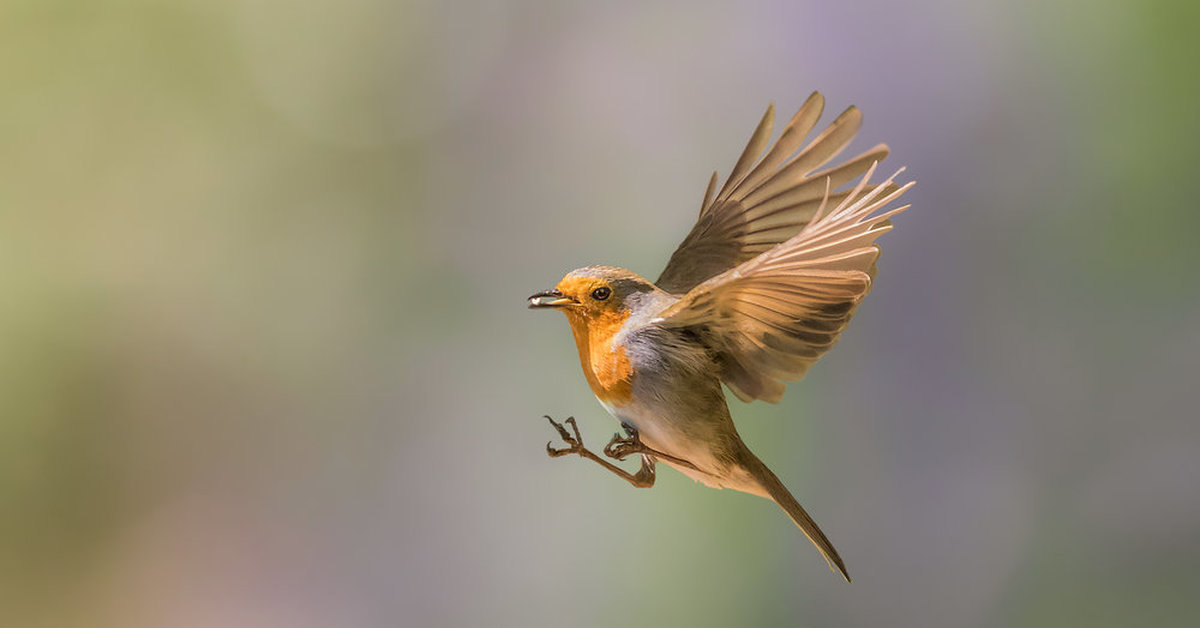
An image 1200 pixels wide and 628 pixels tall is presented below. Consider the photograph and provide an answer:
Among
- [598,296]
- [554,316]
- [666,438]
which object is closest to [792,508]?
[666,438]

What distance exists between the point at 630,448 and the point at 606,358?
2.9 inches

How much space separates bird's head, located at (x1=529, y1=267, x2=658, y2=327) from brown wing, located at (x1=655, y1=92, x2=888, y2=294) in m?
0.12

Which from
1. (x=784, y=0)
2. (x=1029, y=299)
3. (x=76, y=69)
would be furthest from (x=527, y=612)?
(x=76, y=69)

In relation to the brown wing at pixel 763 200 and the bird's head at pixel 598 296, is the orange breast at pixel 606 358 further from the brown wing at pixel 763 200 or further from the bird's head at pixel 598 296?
the brown wing at pixel 763 200

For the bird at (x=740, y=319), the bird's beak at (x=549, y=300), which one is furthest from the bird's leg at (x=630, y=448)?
the bird's beak at (x=549, y=300)

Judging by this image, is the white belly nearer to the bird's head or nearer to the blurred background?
the bird's head

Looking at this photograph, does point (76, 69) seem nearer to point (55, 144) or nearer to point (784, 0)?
point (55, 144)

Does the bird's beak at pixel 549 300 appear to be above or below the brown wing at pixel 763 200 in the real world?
below

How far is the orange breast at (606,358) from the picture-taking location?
706 millimetres

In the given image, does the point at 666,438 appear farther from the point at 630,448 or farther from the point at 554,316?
the point at 554,316

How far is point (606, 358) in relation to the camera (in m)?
0.71

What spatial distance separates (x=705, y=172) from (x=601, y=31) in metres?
0.30

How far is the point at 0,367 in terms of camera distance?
1.65 m

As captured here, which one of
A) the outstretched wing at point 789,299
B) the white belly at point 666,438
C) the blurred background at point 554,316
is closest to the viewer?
the outstretched wing at point 789,299
